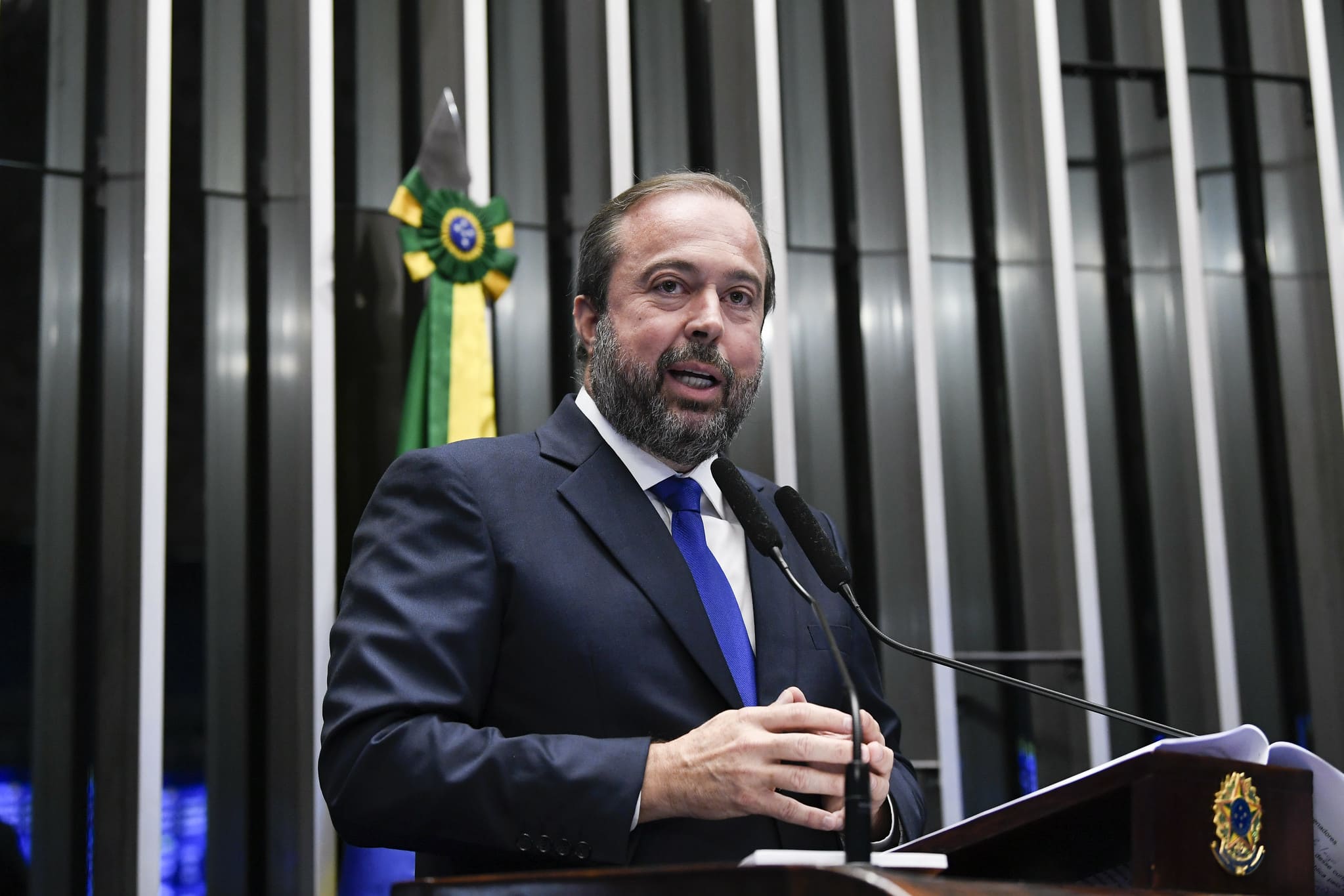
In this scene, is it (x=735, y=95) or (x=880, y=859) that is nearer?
(x=880, y=859)

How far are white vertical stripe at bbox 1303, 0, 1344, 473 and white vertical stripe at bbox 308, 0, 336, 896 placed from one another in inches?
102

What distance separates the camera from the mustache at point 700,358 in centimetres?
180

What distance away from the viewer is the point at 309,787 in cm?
268

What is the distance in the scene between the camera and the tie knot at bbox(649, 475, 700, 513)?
1.73 metres

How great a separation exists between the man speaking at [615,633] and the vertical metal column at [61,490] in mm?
1295

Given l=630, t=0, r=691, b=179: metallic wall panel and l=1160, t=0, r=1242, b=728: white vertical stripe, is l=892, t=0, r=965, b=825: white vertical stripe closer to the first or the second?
l=630, t=0, r=691, b=179: metallic wall panel

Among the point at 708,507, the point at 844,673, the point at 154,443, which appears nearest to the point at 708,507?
the point at 708,507

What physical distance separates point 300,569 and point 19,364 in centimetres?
72

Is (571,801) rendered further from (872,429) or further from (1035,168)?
(1035,168)

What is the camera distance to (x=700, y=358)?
5.93ft

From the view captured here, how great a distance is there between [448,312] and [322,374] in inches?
12.3

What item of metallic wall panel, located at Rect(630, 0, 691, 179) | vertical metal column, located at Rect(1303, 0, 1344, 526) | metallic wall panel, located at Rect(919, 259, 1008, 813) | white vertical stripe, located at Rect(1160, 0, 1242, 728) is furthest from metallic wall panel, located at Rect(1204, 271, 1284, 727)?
metallic wall panel, located at Rect(630, 0, 691, 179)

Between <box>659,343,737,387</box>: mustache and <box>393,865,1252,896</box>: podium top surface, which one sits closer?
<box>393,865,1252,896</box>: podium top surface

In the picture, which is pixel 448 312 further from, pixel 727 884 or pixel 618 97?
pixel 727 884
